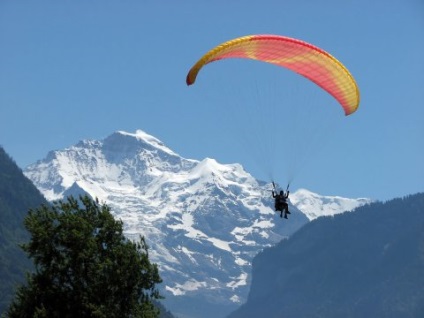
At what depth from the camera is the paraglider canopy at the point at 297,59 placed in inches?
1898

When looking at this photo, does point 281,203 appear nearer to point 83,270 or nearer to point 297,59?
point 297,59

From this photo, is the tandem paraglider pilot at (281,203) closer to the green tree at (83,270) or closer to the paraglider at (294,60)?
the paraglider at (294,60)

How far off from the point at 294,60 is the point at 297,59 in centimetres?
25

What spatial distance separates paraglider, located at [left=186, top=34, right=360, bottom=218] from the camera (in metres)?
48.2

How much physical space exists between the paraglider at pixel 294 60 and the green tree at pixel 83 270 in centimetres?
976

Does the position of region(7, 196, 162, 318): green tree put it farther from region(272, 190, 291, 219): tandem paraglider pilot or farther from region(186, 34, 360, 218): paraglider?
region(186, 34, 360, 218): paraglider

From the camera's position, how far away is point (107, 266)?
48.8 m

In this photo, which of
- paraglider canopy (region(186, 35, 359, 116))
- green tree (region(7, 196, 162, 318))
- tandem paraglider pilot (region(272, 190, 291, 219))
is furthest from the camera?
tandem paraglider pilot (region(272, 190, 291, 219))

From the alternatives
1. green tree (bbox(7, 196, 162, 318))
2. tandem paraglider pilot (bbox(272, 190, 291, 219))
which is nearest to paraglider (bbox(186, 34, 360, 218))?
tandem paraglider pilot (bbox(272, 190, 291, 219))

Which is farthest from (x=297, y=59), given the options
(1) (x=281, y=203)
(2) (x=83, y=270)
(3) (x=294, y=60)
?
(2) (x=83, y=270)

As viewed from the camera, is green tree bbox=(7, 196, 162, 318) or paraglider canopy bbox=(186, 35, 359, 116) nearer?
green tree bbox=(7, 196, 162, 318)

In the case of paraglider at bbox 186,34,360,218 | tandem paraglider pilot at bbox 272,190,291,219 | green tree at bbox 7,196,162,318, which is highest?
paraglider at bbox 186,34,360,218

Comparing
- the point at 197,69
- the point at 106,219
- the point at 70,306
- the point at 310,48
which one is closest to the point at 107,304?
the point at 70,306

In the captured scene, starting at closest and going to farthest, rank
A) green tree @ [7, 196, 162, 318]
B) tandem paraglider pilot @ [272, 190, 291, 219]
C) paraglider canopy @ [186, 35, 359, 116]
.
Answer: green tree @ [7, 196, 162, 318] → paraglider canopy @ [186, 35, 359, 116] → tandem paraglider pilot @ [272, 190, 291, 219]
